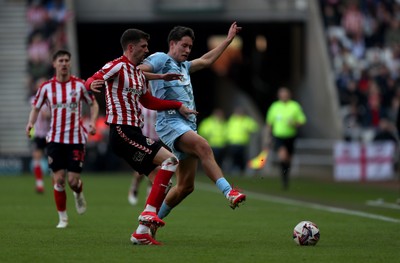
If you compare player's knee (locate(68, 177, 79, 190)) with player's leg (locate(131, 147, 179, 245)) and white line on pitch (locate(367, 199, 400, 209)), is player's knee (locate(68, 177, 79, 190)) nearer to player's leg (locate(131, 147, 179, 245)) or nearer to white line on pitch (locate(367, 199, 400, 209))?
player's leg (locate(131, 147, 179, 245))

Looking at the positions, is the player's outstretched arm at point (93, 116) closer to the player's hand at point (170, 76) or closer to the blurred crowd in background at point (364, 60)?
the player's hand at point (170, 76)

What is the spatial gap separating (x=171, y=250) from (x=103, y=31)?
104 ft

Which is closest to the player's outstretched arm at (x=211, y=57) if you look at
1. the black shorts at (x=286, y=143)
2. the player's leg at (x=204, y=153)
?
the player's leg at (x=204, y=153)

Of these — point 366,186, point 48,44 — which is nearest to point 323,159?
point 366,186

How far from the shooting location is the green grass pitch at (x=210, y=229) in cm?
997

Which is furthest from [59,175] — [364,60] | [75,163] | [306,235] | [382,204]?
[364,60]

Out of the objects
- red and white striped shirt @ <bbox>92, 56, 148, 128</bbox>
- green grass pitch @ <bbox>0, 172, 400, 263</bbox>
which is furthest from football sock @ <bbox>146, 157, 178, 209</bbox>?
red and white striped shirt @ <bbox>92, 56, 148, 128</bbox>

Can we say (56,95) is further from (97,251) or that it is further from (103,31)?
(103,31)

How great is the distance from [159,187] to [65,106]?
348cm

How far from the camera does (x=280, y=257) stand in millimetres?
9844

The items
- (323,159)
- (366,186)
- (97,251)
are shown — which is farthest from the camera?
(323,159)

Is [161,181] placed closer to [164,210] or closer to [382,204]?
[164,210]

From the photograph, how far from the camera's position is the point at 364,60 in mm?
34969

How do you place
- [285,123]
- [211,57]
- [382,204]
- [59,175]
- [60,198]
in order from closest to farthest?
1. [211,57]
2. [60,198]
3. [59,175]
4. [382,204]
5. [285,123]
